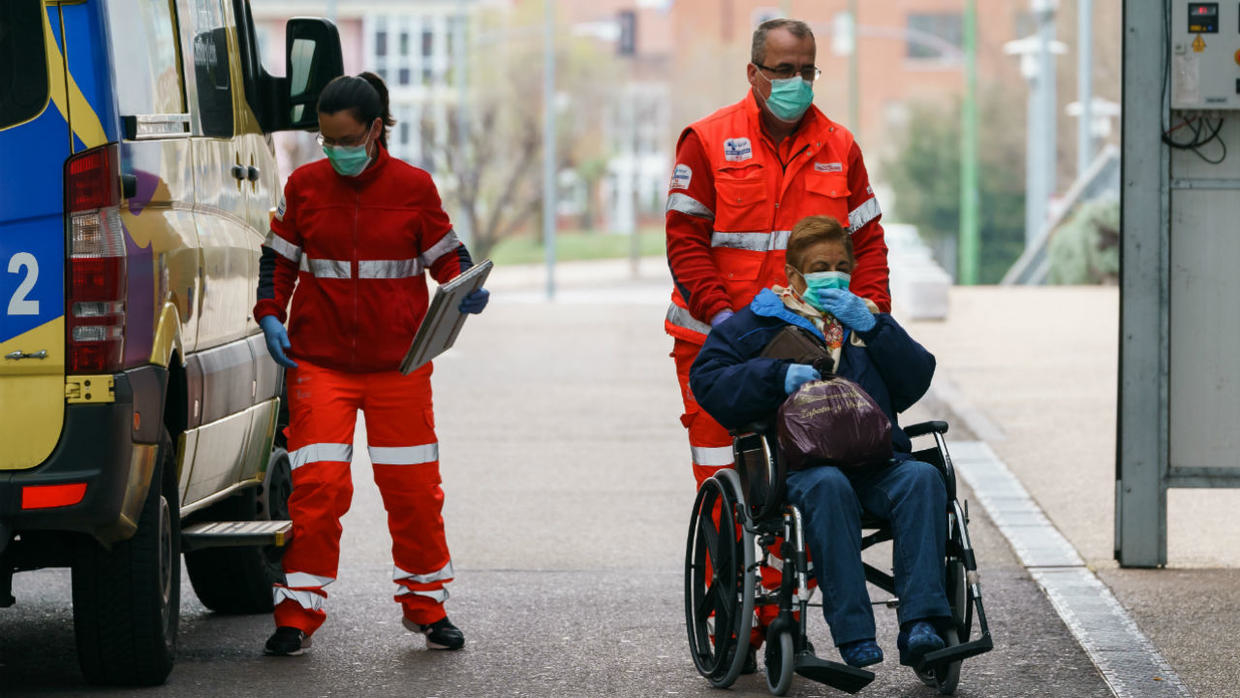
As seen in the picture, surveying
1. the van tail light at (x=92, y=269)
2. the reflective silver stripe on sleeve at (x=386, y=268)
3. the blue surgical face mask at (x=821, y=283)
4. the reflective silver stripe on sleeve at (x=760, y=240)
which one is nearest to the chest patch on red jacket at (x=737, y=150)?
the reflective silver stripe on sleeve at (x=760, y=240)

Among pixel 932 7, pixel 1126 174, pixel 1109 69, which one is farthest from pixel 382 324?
pixel 932 7

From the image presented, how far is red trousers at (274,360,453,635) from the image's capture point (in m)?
6.53

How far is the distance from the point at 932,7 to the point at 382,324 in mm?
77682

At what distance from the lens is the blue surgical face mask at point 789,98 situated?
248 inches

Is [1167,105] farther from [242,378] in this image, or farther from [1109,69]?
[1109,69]

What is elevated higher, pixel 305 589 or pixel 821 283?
pixel 821 283

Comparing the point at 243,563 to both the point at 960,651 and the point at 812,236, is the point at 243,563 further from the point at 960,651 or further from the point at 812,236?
the point at 960,651

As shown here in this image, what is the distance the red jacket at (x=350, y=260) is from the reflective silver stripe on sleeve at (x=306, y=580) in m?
0.66

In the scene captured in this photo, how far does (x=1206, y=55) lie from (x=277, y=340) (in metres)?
3.71

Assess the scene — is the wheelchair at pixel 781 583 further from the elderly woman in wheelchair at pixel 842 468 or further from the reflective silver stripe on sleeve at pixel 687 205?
the reflective silver stripe on sleeve at pixel 687 205

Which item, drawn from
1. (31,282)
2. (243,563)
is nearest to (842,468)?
(31,282)

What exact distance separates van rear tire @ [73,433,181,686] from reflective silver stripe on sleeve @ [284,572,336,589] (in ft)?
1.81

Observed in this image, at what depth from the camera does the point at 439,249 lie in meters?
6.71

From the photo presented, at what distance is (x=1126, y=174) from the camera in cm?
800
